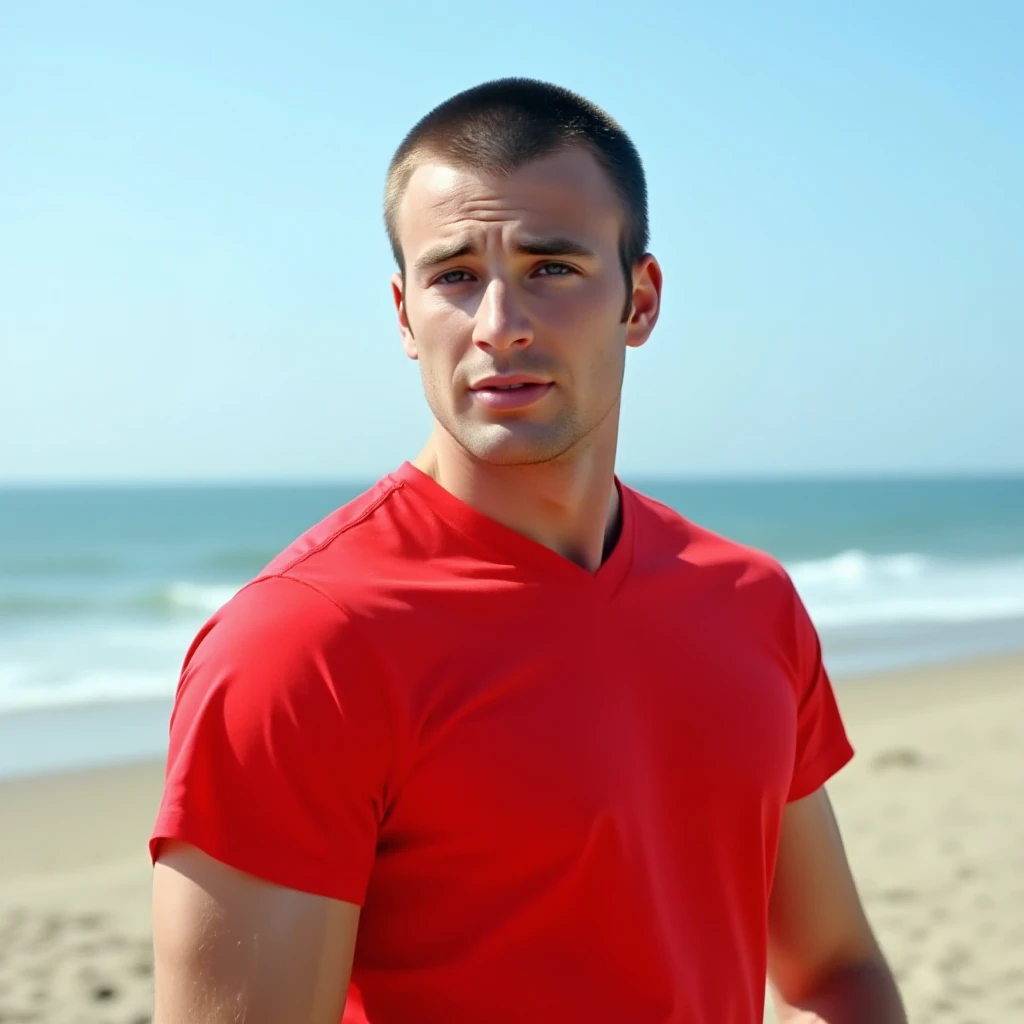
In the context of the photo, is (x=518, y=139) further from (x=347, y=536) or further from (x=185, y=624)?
(x=185, y=624)

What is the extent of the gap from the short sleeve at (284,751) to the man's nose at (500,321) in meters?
0.43

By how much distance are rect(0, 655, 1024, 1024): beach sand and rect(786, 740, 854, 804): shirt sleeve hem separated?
3147mm

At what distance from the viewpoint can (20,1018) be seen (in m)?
4.53

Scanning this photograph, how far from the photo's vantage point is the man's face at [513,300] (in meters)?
1.75

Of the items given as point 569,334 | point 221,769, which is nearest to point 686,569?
point 569,334

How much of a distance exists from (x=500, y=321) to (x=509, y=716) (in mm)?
522

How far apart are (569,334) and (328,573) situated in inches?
18.8

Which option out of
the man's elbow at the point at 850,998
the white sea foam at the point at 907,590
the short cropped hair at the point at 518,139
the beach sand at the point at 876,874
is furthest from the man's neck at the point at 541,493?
the white sea foam at the point at 907,590

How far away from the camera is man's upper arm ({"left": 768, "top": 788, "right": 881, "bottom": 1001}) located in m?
2.03

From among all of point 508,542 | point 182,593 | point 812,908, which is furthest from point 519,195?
point 182,593

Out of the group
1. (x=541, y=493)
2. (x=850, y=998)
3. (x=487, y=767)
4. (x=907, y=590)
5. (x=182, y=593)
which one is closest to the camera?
(x=487, y=767)

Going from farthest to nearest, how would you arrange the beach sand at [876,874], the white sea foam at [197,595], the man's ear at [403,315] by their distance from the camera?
the white sea foam at [197,595], the beach sand at [876,874], the man's ear at [403,315]

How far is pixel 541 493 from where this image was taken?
186cm

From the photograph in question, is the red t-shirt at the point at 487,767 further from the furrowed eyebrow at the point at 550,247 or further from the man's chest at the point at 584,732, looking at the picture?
the furrowed eyebrow at the point at 550,247
